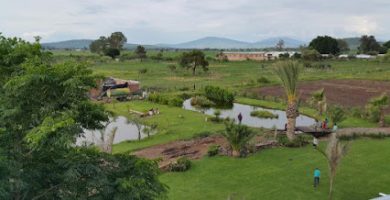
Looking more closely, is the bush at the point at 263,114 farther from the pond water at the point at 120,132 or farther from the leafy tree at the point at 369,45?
the leafy tree at the point at 369,45

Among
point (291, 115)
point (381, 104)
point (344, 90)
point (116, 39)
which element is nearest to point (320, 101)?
point (381, 104)

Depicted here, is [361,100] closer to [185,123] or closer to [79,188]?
[185,123]

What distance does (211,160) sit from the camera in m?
21.8

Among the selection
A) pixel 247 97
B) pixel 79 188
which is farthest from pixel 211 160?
pixel 247 97

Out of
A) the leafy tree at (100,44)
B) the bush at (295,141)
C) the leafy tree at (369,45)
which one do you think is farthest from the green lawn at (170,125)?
the leafy tree at (369,45)

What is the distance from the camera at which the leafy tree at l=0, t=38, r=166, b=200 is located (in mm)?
7988

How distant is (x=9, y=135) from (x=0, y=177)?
1212mm

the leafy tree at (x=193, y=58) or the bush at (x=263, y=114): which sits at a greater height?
the leafy tree at (x=193, y=58)

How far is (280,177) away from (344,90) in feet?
112

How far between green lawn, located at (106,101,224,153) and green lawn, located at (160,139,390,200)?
5735 millimetres

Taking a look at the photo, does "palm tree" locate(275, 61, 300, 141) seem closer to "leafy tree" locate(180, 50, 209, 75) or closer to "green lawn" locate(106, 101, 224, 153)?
"green lawn" locate(106, 101, 224, 153)

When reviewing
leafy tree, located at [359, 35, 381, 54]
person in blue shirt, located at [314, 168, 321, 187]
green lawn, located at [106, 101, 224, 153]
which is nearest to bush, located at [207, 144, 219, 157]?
green lawn, located at [106, 101, 224, 153]

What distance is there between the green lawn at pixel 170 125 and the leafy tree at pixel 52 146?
52.1 ft

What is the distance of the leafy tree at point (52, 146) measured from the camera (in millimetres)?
7988
